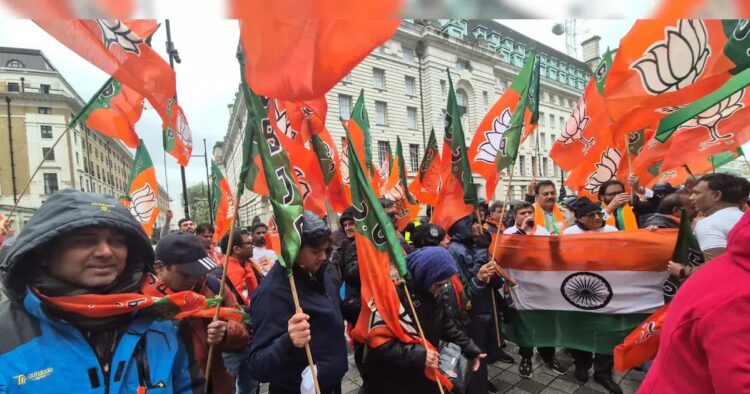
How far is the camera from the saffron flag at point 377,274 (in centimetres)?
233

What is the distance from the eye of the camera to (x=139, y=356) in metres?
1.41

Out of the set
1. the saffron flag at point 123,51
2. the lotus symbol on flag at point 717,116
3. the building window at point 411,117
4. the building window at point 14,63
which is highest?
the building window at point 14,63

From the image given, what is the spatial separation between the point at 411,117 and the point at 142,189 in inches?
1143

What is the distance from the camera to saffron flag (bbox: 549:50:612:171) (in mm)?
4793

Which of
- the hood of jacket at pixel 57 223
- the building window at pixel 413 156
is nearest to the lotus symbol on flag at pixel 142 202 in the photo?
the hood of jacket at pixel 57 223

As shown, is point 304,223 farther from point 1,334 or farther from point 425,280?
point 1,334

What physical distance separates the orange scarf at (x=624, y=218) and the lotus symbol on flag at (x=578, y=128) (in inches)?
36.4

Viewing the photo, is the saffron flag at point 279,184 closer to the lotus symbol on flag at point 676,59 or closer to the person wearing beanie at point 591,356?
the person wearing beanie at point 591,356

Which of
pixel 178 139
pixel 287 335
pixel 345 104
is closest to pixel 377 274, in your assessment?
pixel 287 335

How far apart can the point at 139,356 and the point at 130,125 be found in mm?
3854

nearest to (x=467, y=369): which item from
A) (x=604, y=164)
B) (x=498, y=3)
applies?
(x=498, y=3)

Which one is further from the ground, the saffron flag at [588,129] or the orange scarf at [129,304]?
the saffron flag at [588,129]

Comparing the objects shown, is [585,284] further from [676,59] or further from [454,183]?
[676,59]

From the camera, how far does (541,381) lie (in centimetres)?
384
